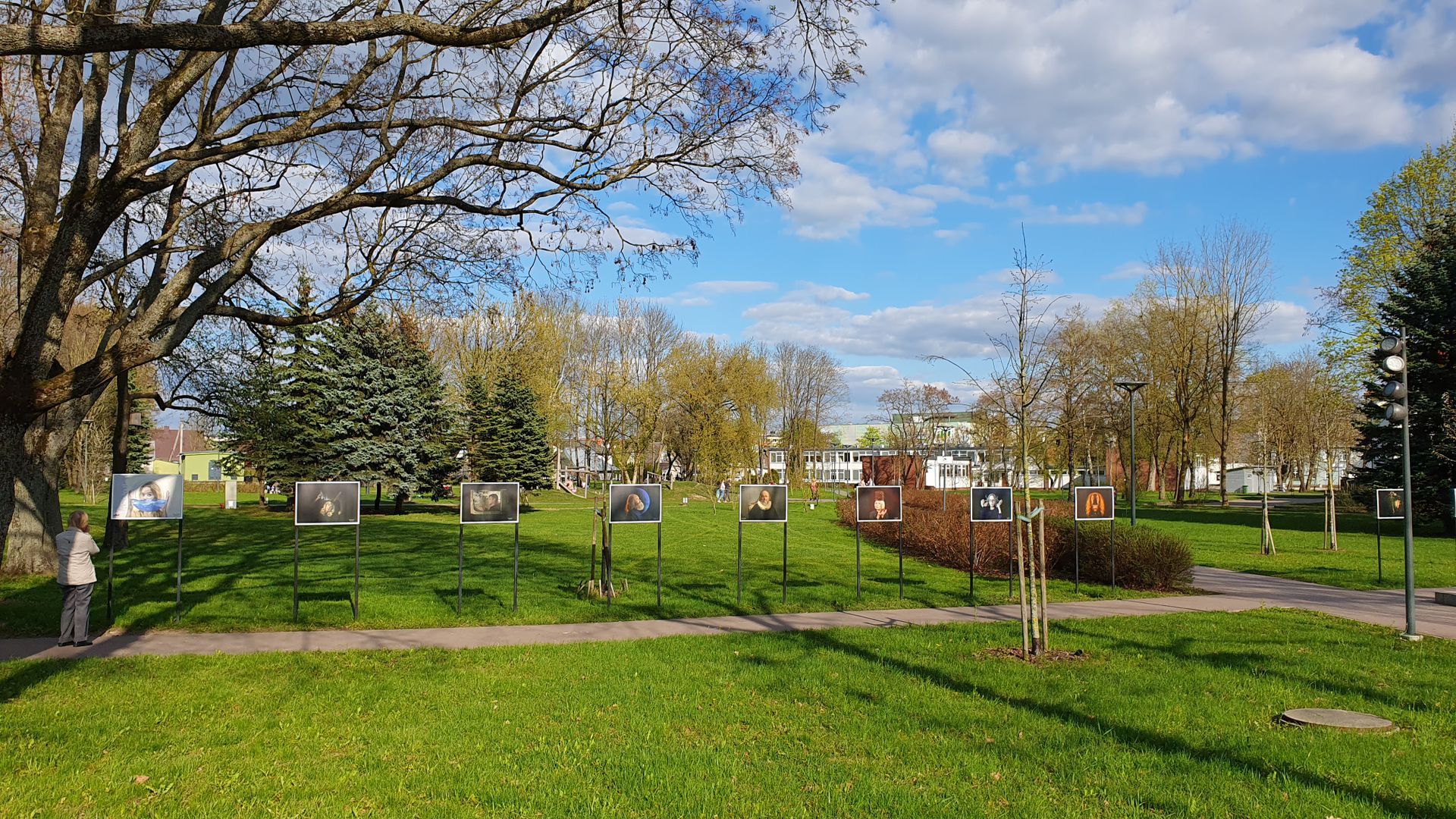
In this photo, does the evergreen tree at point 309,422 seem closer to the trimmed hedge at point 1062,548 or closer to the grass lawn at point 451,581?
the grass lawn at point 451,581

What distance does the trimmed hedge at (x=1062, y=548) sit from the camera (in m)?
15.5

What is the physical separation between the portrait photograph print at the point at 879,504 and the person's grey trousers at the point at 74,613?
10539 mm

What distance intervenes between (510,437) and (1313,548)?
3663cm

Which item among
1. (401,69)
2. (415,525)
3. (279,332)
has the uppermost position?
(401,69)

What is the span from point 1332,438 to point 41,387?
4038 centimetres

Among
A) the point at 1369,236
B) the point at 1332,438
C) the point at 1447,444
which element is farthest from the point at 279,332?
the point at 1369,236

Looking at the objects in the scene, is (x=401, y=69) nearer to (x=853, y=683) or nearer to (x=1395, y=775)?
(x=853, y=683)

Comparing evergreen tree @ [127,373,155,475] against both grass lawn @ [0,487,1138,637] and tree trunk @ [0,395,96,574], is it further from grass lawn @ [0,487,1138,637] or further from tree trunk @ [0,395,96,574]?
tree trunk @ [0,395,96,574]

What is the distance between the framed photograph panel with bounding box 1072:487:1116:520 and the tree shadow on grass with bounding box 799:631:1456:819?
7.15 metres

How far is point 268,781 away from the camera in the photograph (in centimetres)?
534

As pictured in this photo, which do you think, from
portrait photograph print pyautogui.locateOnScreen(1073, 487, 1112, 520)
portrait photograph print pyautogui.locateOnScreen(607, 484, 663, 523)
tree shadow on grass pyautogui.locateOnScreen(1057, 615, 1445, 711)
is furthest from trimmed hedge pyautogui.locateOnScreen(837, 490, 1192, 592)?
portrait photograph print pyautogui.locateOnScreen(607, 484, 663, 523)

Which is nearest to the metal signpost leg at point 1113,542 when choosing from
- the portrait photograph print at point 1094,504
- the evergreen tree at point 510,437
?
Answer: the portrait photograph print at point 1094,504

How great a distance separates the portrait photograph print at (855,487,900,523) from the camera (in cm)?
1420

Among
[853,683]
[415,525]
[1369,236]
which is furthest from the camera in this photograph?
[1369,236]
